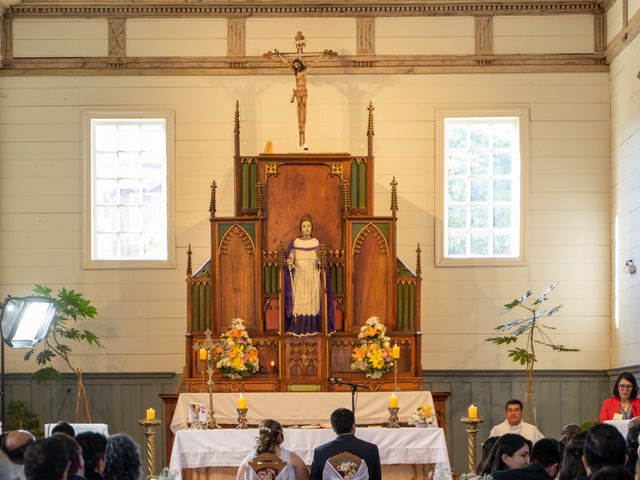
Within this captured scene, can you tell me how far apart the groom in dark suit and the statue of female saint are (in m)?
5.64

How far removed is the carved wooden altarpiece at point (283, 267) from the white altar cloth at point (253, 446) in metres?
2.87

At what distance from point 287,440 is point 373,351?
10.3 feet

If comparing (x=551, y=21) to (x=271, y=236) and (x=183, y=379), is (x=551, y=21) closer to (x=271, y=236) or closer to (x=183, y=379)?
(x=271, y=236)

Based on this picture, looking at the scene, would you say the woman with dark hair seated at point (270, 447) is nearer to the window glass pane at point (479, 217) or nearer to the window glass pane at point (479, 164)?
the window glass pane at point (479, 217)

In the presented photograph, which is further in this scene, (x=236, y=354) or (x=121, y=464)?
(x=236, y=354)

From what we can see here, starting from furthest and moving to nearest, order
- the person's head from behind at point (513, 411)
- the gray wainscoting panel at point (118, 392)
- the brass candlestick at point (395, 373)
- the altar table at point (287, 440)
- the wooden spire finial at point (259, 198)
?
the gray wainscoting panel at point (118, 392) → the wooden spire finial at point (259, 198) → the brass candlestick at point (395, 373) → the person's head from behind at point (513, 411) → the altar table at point (287, 440)

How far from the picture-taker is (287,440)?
11.6 meters

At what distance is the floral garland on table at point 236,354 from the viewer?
14531 millimetres

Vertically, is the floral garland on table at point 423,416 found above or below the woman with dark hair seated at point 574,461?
below

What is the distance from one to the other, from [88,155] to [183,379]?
3.59 meters

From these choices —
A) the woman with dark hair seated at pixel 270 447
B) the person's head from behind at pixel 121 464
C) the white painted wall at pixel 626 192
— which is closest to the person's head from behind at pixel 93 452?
the person's head from behind at pixel 121 464

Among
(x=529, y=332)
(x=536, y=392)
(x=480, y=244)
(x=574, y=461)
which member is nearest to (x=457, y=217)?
(x=480, y=244)

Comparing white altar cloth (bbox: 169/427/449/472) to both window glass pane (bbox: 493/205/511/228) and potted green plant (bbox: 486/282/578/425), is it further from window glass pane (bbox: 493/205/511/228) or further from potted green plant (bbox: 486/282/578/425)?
window glass pane (bbox: 493/205/511/228)

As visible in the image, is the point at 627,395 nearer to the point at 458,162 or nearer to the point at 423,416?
the point at 423,416
